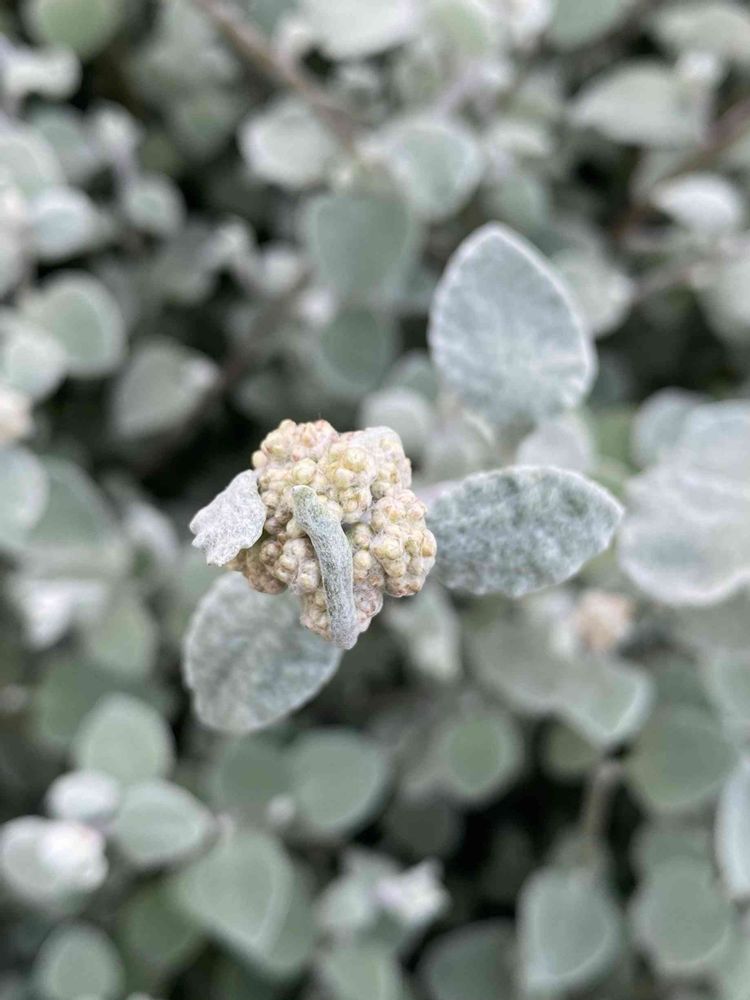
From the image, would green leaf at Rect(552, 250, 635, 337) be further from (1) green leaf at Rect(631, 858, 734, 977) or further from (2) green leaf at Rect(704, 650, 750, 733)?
(1) green leaf at Rect(631, 858, 734, 977)

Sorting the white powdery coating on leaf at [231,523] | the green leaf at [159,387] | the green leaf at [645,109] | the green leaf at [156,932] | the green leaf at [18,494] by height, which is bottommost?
the green leaf at [156,932]

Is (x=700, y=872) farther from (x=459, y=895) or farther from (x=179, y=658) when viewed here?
(x=179, y=658)

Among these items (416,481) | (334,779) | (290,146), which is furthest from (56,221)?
(334,779)

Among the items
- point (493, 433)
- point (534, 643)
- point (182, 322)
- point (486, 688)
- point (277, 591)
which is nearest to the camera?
point (277, 591)

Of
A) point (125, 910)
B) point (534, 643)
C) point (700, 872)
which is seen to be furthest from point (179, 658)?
point (700, 872)

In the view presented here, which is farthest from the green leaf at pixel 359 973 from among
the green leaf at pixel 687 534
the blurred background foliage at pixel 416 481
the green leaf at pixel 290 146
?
the green leaf at pixel 290 146

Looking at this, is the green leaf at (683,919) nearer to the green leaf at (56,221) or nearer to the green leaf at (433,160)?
the green leaf at (433,160)

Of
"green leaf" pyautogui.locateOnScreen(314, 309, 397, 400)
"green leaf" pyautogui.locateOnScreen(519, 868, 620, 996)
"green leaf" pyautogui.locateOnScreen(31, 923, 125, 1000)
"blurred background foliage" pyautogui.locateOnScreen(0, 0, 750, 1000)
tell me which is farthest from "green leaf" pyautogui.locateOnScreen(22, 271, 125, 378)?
"green leaf" pyautogui.locateOnScreen(519, 868, 620, 996)
